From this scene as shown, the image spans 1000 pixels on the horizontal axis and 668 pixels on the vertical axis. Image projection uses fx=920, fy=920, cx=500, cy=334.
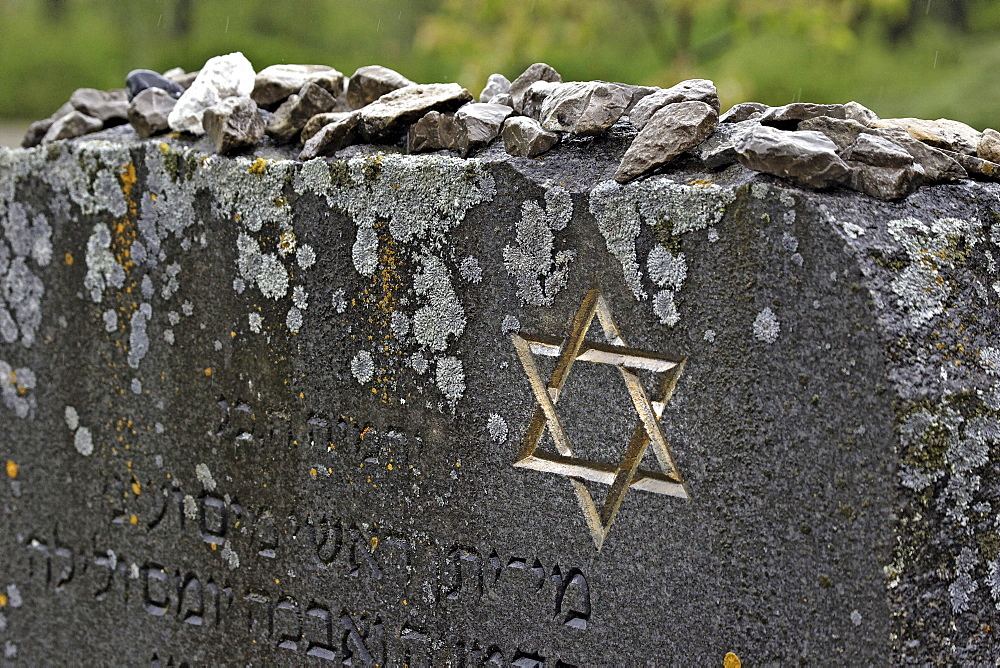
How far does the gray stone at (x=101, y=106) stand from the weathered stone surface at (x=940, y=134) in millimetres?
1470

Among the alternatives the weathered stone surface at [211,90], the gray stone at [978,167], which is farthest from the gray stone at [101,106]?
the gray stone at [978,167]

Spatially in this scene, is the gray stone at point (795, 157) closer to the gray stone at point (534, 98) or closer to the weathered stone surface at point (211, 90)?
the gray stone at point (534, 98)

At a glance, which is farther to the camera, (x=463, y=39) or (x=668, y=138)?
(x=463, y=39)

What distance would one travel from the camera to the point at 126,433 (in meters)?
1.80

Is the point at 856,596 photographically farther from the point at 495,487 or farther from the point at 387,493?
the point at 387,493

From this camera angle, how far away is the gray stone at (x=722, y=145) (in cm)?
121

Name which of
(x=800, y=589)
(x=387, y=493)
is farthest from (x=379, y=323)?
(x=800, y=589)

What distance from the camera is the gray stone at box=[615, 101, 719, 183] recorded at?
1.25 metres

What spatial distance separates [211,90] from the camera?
1766mm

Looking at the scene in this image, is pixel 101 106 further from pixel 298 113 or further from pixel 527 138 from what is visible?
pixel 527 138

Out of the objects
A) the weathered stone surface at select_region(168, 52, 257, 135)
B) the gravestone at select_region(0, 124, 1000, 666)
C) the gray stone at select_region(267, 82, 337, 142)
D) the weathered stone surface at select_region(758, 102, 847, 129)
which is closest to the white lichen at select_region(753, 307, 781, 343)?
the gravestone at select_region(0, 124, 1000, 666)

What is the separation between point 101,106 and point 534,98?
101 cm

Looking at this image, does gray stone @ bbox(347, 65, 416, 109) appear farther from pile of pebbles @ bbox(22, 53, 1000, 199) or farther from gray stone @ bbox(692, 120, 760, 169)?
gray stone @ bbox(692, 120, 760, 169)

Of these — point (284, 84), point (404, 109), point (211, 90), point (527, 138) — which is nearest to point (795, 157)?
point (527, 138)
